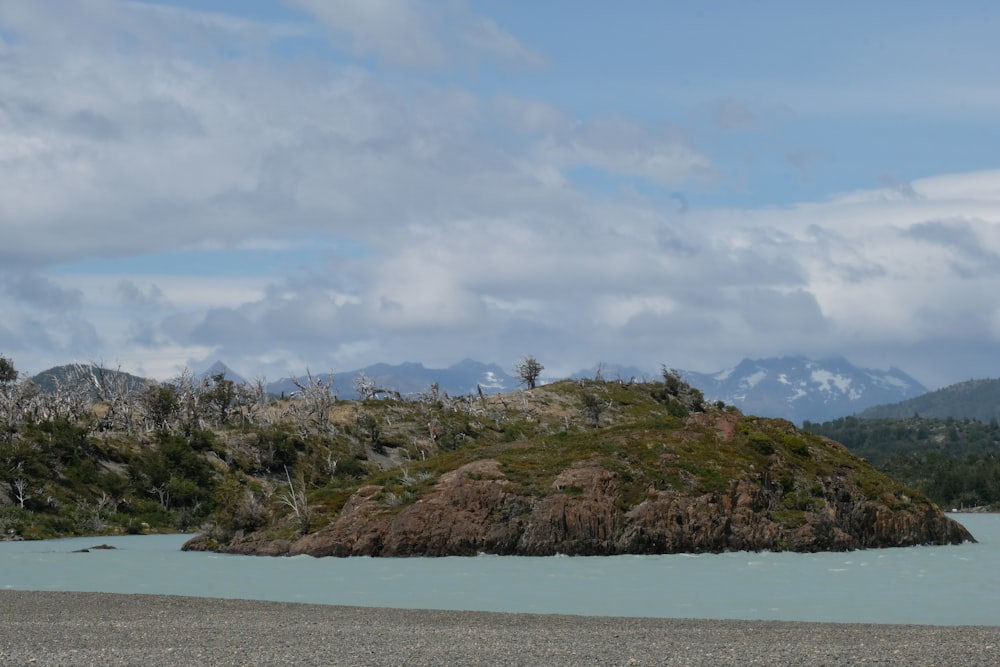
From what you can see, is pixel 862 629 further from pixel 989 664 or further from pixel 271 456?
pixel 271 456

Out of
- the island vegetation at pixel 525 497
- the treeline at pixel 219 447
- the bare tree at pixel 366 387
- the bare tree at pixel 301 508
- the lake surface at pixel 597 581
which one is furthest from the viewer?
the bare tree at pixel 366 387

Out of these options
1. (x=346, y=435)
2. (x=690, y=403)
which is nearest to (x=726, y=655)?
(x=346, y=435)

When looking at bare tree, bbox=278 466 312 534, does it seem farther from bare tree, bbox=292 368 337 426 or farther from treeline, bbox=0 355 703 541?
bare tree, bbox=292 368 337 426

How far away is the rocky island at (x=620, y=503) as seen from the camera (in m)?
49.2

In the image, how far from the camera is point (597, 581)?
3891 cm

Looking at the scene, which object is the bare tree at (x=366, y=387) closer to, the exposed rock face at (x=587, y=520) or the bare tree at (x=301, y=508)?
the bare tree at (x=301, y=508)

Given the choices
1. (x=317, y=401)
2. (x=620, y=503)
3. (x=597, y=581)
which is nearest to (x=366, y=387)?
(x=317, y=401)

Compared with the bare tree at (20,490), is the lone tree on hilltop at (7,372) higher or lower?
higher

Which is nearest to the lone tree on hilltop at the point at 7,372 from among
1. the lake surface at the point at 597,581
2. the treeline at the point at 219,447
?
the treeline at the point at 219,447

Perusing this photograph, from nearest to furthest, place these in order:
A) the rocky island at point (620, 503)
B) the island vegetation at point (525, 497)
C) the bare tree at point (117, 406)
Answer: the rocky island at point (620, 503) → the island vegetation at point (525, 497) → the bare tree at point (117, 406)

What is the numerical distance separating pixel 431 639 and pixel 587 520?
27.4 meters

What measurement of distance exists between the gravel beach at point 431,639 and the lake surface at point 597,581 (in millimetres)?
4392

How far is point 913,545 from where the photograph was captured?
5434 cm

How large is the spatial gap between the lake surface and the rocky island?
162 centimetres
